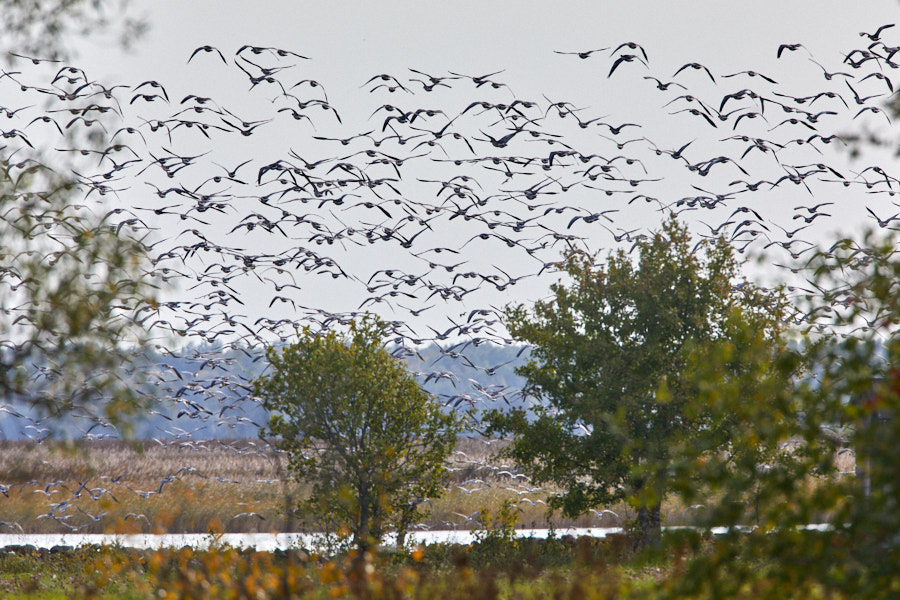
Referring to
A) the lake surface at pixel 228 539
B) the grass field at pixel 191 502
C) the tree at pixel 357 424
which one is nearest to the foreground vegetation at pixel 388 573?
the lake surface at pixel 228 539

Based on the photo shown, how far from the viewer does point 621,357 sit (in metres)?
20.0

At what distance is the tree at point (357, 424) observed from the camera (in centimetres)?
1891

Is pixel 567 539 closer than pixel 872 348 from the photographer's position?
No

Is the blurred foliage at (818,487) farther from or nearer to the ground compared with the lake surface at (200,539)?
farther from the ground

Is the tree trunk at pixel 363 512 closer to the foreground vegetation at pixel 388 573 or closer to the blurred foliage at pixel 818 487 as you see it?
the foreground vegetation at pixel 388 573

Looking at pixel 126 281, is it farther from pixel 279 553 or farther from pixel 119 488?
pixel 119 488

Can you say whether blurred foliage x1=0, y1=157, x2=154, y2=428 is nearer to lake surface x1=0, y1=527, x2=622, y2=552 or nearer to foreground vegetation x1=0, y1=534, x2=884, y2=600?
foreground vegetation x1=0, y1=534, x2=884, y2=600

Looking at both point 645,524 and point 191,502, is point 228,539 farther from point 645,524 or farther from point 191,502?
point 645,524

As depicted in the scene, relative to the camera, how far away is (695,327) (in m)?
20.1

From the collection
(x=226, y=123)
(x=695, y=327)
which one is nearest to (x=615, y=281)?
(x=695, y=327)

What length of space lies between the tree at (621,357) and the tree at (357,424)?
2427mm

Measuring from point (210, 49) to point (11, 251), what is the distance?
425 inches

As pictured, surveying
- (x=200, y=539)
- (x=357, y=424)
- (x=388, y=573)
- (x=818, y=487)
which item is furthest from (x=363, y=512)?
(x=818, y=487)

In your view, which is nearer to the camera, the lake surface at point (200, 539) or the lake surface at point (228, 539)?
the lake surface at point (228, 539)
